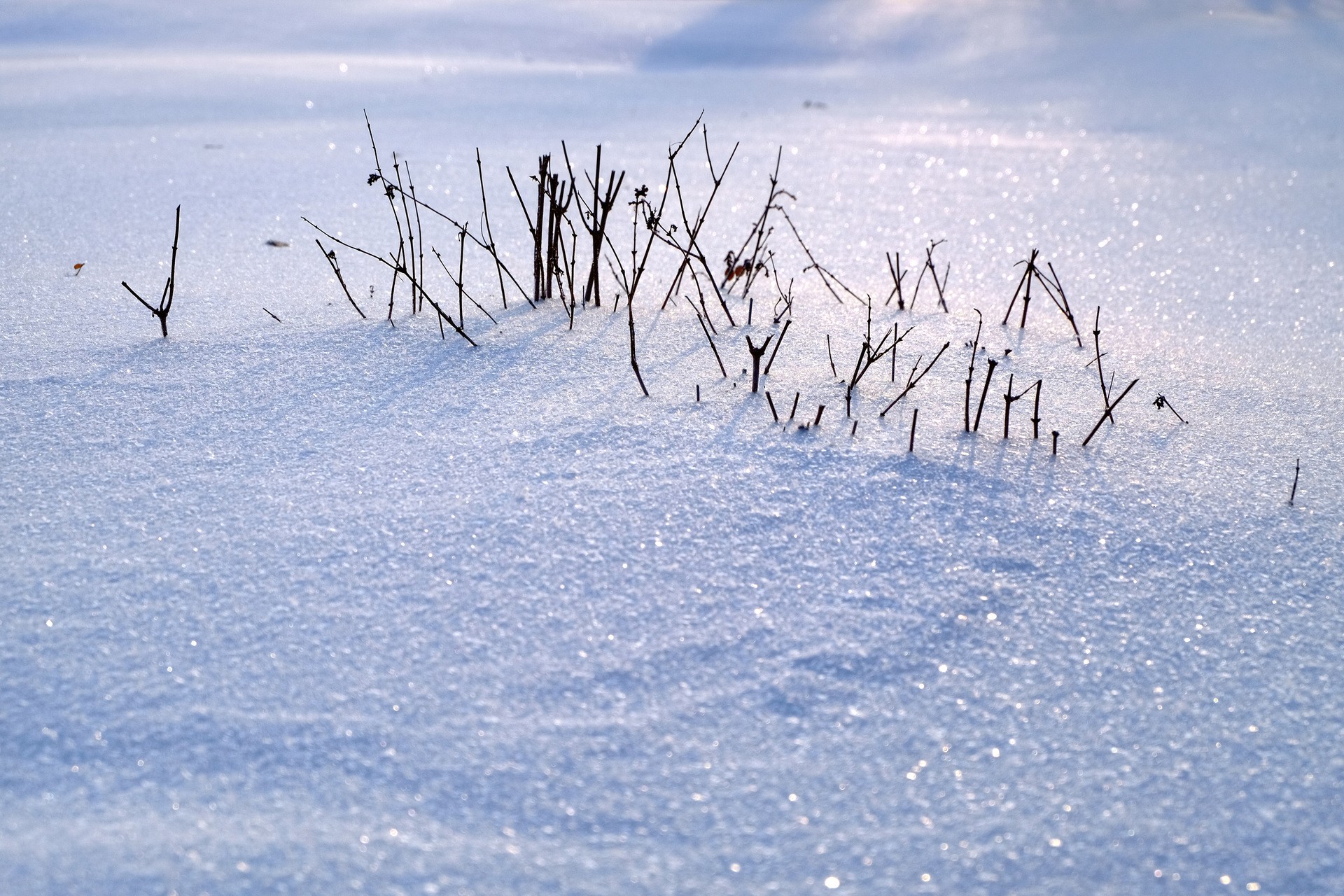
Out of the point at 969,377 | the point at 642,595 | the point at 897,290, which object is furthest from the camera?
the point at 897,290

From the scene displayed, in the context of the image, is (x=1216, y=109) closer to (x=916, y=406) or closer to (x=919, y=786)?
(x=916, y=406)

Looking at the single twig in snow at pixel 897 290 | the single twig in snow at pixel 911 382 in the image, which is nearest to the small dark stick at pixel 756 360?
the single twig in snow at pixel 911 382

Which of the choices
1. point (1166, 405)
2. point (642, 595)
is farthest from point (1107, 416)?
point (642, 595)

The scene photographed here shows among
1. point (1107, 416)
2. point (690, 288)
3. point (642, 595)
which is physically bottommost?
point (642, 595)

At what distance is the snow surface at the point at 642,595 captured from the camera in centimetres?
88

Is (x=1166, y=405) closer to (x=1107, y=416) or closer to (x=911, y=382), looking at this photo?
(x=1107, y=416)

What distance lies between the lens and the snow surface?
0.88m

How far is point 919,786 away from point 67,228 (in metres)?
2.26

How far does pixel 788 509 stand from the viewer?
50.2 inches

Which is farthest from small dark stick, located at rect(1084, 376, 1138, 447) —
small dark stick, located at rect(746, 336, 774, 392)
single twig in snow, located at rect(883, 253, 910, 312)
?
single twig in snow, located at rect(883, 253, 910, 312)

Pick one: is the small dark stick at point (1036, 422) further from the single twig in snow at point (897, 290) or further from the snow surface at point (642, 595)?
the single twig in snow at point (897, 290)

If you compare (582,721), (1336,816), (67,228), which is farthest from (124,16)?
(1336,816)

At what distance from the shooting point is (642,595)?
1134 millimetres

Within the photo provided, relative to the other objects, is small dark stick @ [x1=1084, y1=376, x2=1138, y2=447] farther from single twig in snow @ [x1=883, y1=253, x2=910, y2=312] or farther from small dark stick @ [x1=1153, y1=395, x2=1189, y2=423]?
single twig in snow @ [x1=883, y1=253, x2=910, y2=312]
